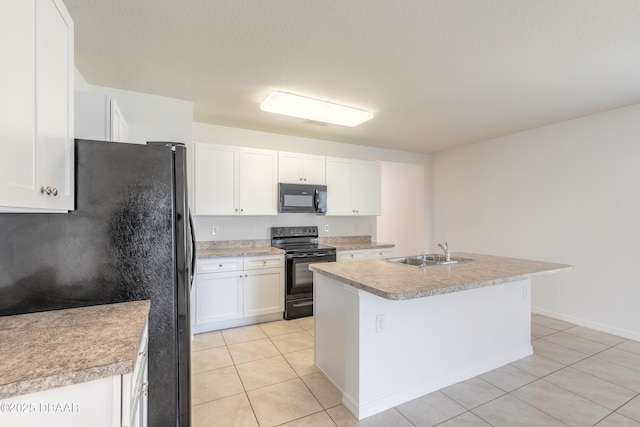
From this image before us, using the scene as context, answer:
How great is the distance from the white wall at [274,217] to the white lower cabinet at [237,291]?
0.63 m

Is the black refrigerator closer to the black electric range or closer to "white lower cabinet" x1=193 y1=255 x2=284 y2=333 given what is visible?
"white lower cabinet" x1=193 y1=255 x2=284 y2=333

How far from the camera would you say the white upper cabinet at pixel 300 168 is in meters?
3.92

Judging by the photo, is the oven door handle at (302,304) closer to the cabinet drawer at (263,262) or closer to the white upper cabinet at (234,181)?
the cabinet drawer at (263,262)

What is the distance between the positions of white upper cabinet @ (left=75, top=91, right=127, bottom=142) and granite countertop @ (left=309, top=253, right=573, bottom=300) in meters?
1.79

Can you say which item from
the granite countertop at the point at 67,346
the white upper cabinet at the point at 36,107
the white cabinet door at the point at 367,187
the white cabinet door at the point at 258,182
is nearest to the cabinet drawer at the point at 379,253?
the white cabinet door at the point at 367,187

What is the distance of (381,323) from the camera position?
2002mm

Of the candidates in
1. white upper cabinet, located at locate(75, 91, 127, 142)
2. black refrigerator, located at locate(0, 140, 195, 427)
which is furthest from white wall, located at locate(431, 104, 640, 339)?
white upper cabinet, located at locate(75, 91, 127, 142)

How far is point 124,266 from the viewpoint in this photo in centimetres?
143

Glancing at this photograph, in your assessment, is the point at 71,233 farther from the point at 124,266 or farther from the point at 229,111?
the point at 229,111

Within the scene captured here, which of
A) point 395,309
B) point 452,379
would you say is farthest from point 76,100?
point 452,379

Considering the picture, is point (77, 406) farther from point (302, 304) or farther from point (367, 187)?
point (367, 187)

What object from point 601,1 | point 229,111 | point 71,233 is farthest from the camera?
point 229,111

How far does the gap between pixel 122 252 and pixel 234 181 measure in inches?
89.6

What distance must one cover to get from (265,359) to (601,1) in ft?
11.2
